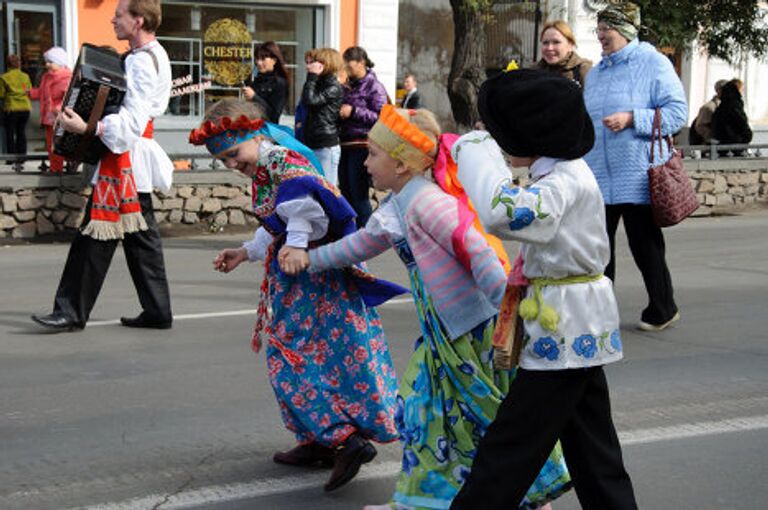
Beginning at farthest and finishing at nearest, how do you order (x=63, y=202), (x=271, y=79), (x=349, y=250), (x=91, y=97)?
(x=271, y=79), (x=63, y=202), (x=91, y=97), (x=349, y=250)

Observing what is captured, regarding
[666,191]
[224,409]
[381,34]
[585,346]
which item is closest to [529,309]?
[585,346]

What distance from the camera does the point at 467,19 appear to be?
18.1 metres

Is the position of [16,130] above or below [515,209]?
below

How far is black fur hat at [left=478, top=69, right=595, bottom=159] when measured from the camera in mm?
3691

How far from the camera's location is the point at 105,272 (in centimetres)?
782

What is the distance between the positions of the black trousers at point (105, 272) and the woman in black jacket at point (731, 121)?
1288 cm

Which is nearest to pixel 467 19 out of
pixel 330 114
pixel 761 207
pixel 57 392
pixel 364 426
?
pixel 761 207

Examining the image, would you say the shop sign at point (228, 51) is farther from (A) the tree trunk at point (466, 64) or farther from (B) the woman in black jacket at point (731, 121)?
(B) the woman in black jacket at point (731, 121)

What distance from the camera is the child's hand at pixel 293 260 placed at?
466 centimetres

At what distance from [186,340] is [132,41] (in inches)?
72.5

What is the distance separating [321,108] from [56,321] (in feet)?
15.6

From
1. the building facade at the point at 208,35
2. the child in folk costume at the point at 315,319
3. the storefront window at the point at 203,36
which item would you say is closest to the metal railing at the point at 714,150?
the building facade at the point at 208,35

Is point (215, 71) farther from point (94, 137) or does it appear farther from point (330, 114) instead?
point (94, 137)

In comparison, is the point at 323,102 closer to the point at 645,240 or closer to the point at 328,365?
the point at 645,240
